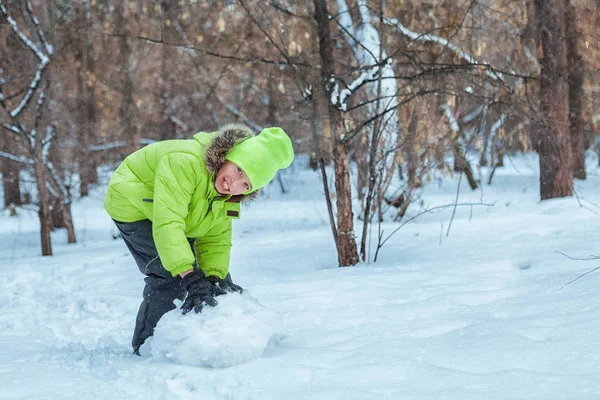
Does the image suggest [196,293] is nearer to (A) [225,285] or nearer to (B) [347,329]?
(A) [225,285]

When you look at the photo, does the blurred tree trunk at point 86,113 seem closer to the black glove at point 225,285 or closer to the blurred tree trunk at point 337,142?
the blurred tree trunk at point 337,142

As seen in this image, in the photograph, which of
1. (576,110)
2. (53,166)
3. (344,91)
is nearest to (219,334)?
(344,91)

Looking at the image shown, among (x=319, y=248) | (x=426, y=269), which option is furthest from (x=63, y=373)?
(x=319, y=248)

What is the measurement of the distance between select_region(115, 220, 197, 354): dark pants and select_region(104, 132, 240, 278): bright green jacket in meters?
0.08

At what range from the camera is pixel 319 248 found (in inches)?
271

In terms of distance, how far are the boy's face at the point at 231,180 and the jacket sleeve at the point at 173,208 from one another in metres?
0.12

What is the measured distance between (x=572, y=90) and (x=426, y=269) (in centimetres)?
1019

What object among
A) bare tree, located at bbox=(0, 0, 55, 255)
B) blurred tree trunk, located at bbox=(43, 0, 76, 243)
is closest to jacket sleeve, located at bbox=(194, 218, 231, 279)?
blurred tree trunk, located at bbox=(43, 0, 76, 243)

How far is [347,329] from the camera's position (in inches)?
131

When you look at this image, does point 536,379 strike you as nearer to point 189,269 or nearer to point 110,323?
point 189,269

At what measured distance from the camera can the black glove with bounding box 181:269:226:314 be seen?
2.92 metres

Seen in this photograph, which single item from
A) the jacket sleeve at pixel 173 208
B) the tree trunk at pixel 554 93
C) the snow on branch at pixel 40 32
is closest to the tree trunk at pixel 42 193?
the snow on branch at pixel 40 32

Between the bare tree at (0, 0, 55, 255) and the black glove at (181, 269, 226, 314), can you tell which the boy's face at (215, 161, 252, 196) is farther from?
the bare tree at (0, 0, 55, 255)

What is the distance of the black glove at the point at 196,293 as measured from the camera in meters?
2.92
